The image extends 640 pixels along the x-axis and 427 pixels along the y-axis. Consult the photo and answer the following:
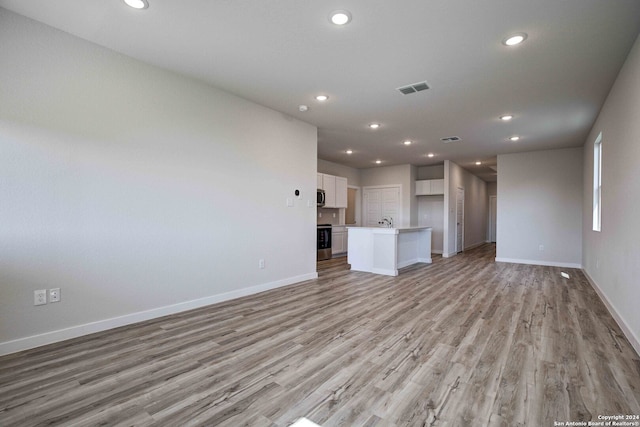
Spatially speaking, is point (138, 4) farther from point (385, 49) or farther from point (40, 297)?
point (40, 297)

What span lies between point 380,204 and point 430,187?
4.97ft

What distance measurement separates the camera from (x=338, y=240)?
8.36 metres

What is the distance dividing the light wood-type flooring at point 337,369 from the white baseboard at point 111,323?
9 cm

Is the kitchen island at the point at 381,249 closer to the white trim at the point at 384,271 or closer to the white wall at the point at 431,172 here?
the white trim at the point at 384,271

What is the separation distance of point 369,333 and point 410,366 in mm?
651

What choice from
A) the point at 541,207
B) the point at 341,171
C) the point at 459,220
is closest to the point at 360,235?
the point at 341,171

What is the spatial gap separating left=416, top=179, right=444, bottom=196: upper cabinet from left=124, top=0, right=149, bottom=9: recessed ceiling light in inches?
316

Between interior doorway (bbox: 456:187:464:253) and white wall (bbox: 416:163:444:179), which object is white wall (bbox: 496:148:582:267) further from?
white wall (bbox: 416:163:444:179)

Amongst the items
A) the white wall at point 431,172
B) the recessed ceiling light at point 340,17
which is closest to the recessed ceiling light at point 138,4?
the recessed ceiling light at point 340,17

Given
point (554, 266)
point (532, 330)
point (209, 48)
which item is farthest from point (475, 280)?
point (209, 48)

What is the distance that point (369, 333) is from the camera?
2816 millimetres

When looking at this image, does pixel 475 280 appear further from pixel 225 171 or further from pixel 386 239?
pixel 225 171

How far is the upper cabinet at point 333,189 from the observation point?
25.0 ft

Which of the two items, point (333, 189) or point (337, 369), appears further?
point (333, 189)
